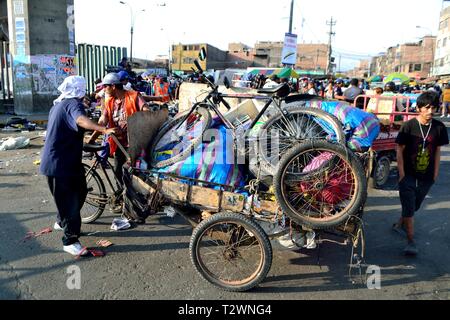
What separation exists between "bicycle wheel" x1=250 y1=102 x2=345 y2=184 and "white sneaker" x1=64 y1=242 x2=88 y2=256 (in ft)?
6.72

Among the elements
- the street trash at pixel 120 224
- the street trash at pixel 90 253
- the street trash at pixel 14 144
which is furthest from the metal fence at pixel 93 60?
the street trash at pixel 90 253

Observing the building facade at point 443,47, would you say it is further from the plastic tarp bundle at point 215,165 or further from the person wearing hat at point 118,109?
the plastic tarp bundle at point 215,165

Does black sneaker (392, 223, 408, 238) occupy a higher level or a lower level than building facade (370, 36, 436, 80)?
lower

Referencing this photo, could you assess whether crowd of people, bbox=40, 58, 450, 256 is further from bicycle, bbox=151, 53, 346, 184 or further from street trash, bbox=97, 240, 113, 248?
bicycle, bbox=151, 53, 346, 184

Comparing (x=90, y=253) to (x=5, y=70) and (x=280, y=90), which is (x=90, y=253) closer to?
(x=280, y=90)

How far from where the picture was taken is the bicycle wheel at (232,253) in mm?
3320

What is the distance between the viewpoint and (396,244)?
15.0ft

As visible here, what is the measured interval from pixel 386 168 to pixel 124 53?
1582cm

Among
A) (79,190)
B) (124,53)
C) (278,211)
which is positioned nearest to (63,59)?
(124,53)

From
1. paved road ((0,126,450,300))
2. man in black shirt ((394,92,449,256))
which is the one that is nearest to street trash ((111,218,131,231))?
paved road ((0,126,450,300))

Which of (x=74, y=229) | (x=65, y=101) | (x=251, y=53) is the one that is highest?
(x=251, y=53)

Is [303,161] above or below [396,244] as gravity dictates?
above

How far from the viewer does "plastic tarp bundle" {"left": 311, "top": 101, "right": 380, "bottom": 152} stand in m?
3.74
